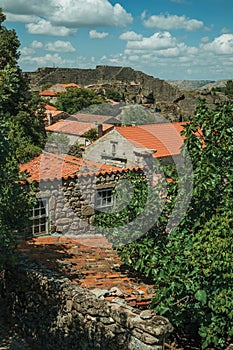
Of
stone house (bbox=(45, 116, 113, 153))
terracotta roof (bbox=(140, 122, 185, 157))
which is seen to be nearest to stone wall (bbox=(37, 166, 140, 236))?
terracotta roof (bbox=(140, 122, 185, 157))

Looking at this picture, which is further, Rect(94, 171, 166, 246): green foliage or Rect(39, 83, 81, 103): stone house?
Rect(39, 83, 81, 103): stone house

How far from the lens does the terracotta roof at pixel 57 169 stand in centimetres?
951

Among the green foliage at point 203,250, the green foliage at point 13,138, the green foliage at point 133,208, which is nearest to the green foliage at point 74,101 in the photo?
the green foliage at point 13,138

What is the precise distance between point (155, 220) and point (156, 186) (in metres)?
0.56

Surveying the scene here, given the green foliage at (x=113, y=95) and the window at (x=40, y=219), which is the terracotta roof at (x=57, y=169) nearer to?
the window at (x=40, y=219)

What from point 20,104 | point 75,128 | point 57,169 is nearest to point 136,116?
point 75,128

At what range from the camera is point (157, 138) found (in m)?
23.4

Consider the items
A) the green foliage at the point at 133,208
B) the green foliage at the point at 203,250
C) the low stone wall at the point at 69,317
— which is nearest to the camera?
the low stone wall at the point at 69,317

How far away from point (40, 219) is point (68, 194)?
873mm

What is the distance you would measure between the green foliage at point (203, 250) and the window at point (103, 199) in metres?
3.77

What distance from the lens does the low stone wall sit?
471 cm

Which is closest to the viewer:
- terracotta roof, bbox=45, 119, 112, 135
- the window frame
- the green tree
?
the window frame

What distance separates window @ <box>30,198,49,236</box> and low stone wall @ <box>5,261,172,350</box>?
2275 millimetres

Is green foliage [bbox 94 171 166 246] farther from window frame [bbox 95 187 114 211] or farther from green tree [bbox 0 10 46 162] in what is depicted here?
green tree [bbox 0 10 46 162]
